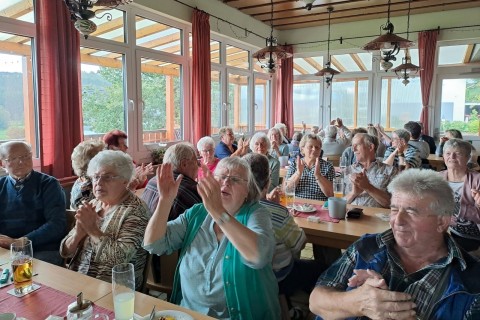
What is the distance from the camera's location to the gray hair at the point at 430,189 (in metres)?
1.31

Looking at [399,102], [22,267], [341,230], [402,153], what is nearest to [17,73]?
[22,267]

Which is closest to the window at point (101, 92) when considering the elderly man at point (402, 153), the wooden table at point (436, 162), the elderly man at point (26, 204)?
the elderly man at point (26, 204)

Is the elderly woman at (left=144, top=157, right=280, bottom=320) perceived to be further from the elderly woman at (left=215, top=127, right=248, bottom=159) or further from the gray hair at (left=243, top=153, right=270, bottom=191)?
the elderly woman at (left=215, top=127, right=248, bottom=159)

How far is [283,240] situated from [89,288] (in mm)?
952

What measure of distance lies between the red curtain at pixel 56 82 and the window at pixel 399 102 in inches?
260

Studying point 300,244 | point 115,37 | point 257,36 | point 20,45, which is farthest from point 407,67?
point 20,45

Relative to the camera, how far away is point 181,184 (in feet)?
7.63

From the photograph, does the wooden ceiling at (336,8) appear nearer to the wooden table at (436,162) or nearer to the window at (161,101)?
the window at (161,101)

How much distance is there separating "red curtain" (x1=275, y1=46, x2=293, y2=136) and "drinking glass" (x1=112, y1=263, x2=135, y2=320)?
759 cm

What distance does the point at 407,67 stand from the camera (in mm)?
5668

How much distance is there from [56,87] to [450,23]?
7090 millimetres

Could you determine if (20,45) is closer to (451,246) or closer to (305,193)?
(305,193)

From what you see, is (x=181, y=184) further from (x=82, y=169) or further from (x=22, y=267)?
(x=22, y=267)

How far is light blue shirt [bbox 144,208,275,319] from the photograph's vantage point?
1611mm
